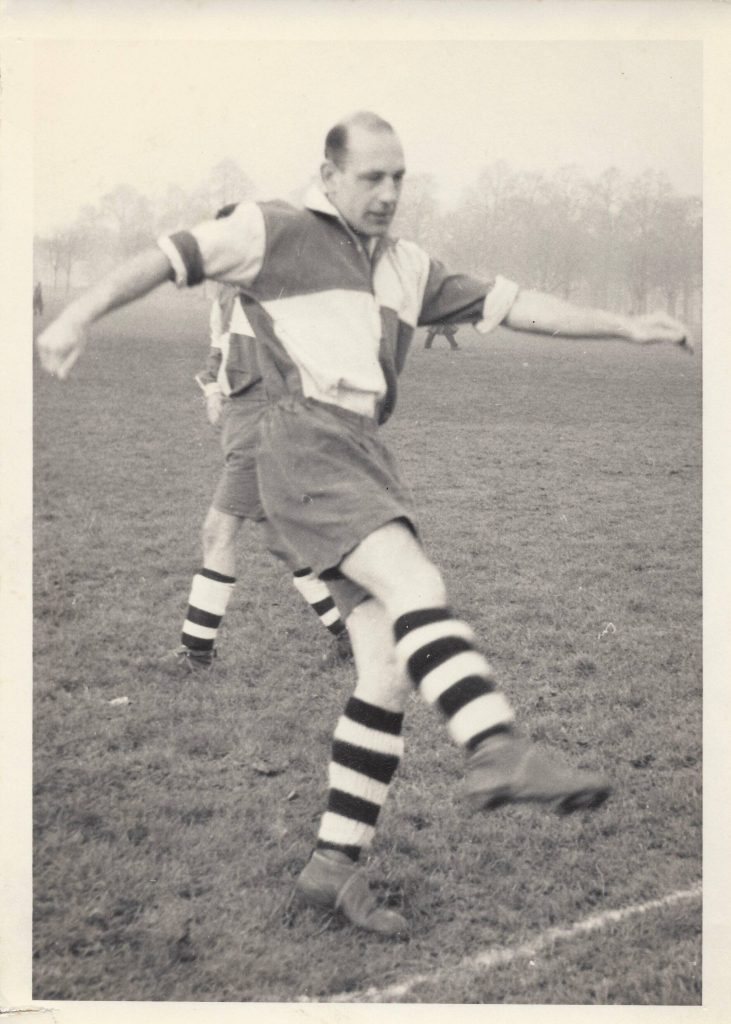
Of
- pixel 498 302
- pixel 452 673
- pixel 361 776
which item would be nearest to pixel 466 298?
pixel 498 302

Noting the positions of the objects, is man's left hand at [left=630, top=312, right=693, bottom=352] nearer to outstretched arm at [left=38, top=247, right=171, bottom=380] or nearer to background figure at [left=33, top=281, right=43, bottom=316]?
outstretched arm at [left=38, top=247, right=171, bottom=380]

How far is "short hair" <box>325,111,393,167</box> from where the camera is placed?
2746 millimetres

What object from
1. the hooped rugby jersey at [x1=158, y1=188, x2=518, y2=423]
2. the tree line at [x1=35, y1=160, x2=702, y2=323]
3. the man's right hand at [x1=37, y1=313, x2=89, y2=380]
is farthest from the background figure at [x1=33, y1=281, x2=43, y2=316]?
the man's right hand at [x1=37, y1=313, x2=89, y2=380]

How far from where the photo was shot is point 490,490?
5324 millimetres

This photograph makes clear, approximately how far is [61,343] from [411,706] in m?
1.83

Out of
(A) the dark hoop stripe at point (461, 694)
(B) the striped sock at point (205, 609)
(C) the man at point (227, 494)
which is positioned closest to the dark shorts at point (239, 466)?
(C) the man at point (227, 494)

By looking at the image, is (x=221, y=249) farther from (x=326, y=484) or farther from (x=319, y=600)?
(x=319, y=600)

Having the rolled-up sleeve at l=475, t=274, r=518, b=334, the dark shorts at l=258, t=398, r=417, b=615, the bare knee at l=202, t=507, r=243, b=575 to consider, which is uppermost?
the rolled-up sleeve at l=475, t=274, r=518, b=334

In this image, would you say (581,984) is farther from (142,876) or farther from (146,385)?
(146,385)

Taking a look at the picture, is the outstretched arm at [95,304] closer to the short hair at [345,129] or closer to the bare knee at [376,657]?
the short hair at [345,129]

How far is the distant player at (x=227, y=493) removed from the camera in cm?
377

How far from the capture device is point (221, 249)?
8.36 ft
